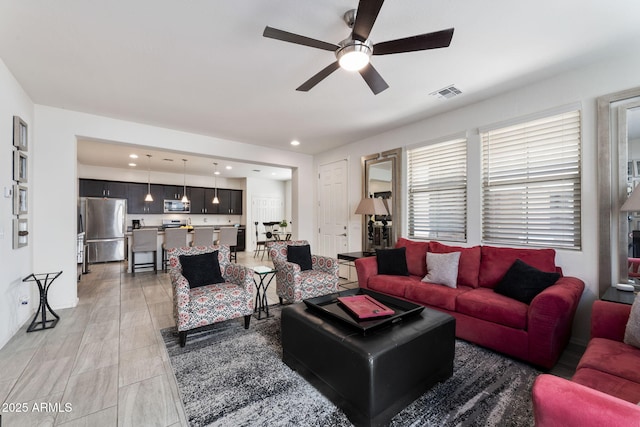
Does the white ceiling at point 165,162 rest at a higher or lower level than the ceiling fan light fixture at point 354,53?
higher

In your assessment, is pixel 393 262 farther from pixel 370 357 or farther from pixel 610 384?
pixel 610 384

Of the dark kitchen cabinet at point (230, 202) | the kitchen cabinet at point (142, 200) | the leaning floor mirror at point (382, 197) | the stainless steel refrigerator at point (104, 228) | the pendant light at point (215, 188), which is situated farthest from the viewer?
the dark kitchen cabinet at point (230, 202)

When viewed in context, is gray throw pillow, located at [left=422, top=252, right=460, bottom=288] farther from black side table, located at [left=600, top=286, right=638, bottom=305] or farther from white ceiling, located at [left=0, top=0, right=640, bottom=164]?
white ceiling, located at [left=0, top=0, right=640, bottom=164]

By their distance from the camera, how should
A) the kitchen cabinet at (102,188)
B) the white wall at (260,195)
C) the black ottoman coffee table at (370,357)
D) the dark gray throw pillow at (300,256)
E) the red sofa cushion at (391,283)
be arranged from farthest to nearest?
1. the white wall at (260,195)
2. the kitchen cabinet at (102,188)
3. the dark gray throw pillow at (300,256)
4. the red sofa cushion at (391,283)
5. the black ottoman coffee table at (370,357)

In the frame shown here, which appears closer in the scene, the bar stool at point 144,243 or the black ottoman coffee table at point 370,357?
the black ottoman coffee table at point 370,357

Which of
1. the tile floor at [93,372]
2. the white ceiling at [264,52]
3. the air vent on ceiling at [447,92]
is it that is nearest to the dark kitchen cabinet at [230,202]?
the white ceiling at [264,52]

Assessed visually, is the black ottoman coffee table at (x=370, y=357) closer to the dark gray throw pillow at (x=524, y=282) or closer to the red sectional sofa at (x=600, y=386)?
the red sectional sofa at (x=600, y=386)

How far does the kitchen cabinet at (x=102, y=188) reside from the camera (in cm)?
707

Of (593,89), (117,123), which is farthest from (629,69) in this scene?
(117,123)

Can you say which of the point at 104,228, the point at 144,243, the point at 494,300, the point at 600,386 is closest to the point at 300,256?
the point at 494,300

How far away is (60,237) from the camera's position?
136 inches

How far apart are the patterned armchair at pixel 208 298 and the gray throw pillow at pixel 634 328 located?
2.88 meters

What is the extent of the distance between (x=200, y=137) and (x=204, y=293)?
114 inches

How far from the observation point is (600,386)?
130 centimetres
